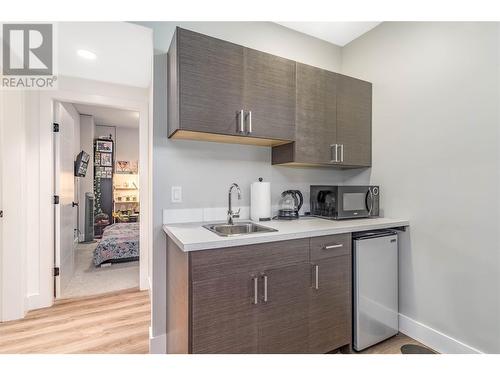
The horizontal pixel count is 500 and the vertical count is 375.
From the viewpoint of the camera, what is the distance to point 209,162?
6.38 feet

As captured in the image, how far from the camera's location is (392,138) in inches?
→ 83.7

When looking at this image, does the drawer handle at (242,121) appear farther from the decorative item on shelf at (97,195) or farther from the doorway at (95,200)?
the decorative item on shelf at (97,195)

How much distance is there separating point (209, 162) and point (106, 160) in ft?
16.0

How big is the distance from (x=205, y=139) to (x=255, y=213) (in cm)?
69

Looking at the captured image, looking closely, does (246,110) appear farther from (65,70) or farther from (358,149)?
(65,70)

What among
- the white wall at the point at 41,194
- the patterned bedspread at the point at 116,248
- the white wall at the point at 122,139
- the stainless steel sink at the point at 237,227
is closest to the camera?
the stainless steel sink at the point at 237,227

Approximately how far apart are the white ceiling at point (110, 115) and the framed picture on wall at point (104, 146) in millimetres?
441

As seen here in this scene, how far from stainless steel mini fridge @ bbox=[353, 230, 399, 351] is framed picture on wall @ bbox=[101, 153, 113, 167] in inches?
227

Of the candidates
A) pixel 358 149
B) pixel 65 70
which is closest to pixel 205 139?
pixel 358 149

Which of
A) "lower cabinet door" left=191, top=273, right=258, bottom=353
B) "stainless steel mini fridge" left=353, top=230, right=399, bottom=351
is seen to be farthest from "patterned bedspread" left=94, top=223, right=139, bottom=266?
"stainless steel mini fridge" left=353, top=230, right=399, bottom=351

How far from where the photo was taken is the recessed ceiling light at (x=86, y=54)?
2.31 m

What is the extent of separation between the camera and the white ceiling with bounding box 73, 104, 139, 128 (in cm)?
455

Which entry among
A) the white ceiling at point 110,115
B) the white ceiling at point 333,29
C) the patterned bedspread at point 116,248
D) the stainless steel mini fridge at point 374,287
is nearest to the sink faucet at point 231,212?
the stainless steel mini fridge at point 374,287
